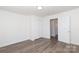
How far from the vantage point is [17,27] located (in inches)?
197

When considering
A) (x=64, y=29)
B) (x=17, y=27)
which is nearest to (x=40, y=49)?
(x=64, y=29)

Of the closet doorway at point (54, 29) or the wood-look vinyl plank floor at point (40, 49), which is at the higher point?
the closet doorway at point (54, 29)

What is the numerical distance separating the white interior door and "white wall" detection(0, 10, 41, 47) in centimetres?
211

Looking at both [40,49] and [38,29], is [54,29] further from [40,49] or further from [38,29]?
[40,49]

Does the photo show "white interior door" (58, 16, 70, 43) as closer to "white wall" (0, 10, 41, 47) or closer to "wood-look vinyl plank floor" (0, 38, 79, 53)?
"wood-look vinyl plank floor" (0, 38, 79, 53)

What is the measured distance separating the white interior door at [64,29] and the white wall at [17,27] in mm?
2114

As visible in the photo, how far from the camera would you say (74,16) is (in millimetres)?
4219

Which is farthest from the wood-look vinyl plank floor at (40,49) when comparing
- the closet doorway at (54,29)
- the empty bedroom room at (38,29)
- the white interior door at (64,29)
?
the closet doorway at (54,29)

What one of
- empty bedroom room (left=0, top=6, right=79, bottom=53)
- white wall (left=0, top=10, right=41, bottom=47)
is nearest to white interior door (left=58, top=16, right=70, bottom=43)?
empty bedroom room (left=0, top=6, right=79, bottom=53)

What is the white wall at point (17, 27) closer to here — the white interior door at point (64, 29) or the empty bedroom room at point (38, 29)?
the empty bedroom room at point (38, 29)

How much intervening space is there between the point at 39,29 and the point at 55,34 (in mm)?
1564

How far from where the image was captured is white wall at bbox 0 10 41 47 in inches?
161

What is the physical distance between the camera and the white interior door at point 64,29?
4.47 meters
